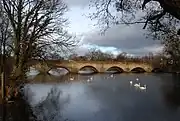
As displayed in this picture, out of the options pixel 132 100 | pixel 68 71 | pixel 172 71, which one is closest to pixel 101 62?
pixel 68 71

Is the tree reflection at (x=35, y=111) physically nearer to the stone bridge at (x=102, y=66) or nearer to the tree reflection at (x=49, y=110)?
the tree reflection at (x=49, y=110)

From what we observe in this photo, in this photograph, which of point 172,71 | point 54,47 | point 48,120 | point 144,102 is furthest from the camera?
point 172,71

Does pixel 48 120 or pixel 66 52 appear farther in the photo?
pixel 66 52

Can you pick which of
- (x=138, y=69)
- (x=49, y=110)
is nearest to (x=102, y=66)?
(x=138, y=69)

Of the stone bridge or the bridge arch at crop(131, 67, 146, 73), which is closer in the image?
the stone bridge

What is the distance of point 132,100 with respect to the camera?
23.5 m

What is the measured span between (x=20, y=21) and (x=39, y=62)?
328 centimetres

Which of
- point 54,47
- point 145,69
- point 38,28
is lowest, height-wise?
point 145,69

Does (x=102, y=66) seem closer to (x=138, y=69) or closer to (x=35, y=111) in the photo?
(x=138, y=69)

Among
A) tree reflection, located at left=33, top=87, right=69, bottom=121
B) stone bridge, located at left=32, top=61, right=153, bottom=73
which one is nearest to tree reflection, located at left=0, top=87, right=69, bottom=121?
tree reflection, located at left=33, top=87, right=69, bottom=121

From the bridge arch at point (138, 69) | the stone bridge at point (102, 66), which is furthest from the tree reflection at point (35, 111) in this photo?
the bridge arch at point (138, 69)

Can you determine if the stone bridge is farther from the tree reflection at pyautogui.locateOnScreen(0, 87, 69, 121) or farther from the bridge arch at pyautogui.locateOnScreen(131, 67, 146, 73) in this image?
the tree reflection at pyautogui.locateOnScreen(0, 87, 69, 121)

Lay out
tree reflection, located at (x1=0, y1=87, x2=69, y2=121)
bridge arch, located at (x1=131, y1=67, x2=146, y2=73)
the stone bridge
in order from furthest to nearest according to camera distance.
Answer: bridge arch, located at (x1=131, y1=67, x2=146, y2=73), the stone bridge, tree reflection, located at (x1=0, y1=87, x2=69, y2=121)

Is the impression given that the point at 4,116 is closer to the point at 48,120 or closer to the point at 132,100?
the point at 48,120
